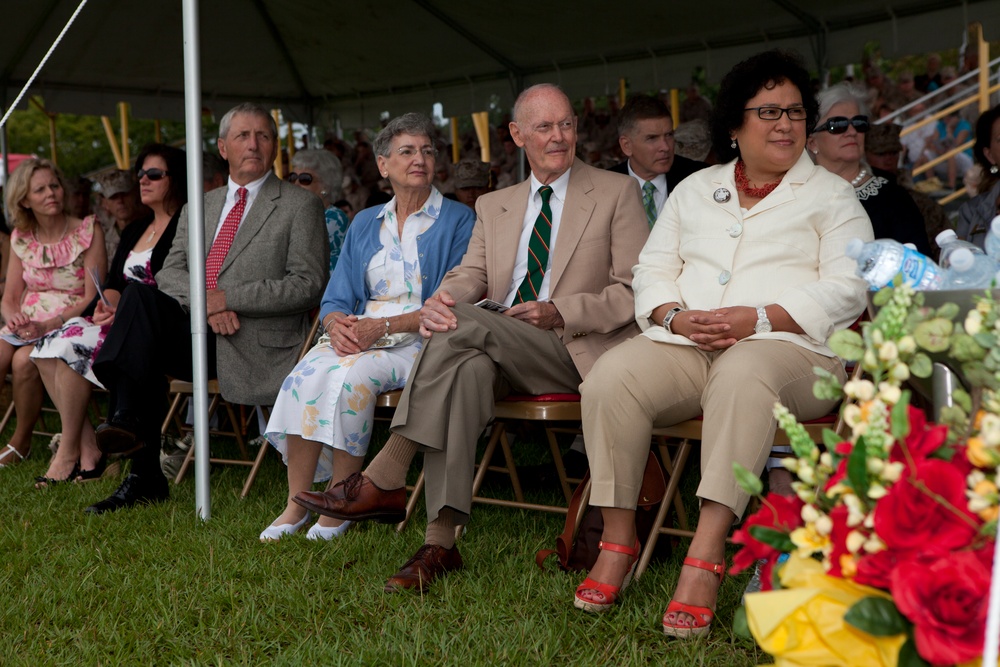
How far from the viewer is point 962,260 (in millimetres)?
1681

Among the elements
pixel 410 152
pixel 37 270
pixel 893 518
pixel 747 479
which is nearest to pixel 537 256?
pixel 410 152

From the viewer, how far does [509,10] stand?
726 cm

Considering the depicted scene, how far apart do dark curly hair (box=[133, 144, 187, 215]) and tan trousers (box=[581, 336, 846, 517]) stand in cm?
300

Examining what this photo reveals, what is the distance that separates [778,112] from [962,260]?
1615 mm

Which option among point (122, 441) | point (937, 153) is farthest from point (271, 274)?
point (937, 153)

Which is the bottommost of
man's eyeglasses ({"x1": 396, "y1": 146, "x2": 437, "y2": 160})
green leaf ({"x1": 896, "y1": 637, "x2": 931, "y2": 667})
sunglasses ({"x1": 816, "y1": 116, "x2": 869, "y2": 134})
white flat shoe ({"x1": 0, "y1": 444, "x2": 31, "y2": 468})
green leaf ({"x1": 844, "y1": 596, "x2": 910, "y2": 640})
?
white flat shoe ({"x1": 0, "y1": 444, "x2": 31, "y2": 468})

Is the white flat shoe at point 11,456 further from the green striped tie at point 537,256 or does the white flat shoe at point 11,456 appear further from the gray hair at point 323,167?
the green striped tie at point 537,256

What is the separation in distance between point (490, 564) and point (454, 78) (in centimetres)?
625

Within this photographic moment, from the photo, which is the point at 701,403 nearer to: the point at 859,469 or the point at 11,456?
the point at 859,469

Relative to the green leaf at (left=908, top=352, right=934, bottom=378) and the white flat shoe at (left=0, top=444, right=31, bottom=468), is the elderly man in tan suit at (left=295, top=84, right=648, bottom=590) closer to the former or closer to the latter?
the green leaf at (left=908, top=352, right=934, bottom=378)

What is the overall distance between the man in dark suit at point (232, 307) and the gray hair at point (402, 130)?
56 centimetres

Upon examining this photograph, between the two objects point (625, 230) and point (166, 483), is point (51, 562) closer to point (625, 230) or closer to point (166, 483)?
point (166, 483)

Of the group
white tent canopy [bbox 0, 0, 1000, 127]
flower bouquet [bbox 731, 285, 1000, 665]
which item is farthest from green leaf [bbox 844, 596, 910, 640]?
white tent canopy [bbox 0, 0, 1000, 127]

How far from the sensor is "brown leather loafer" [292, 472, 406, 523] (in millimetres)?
3309
